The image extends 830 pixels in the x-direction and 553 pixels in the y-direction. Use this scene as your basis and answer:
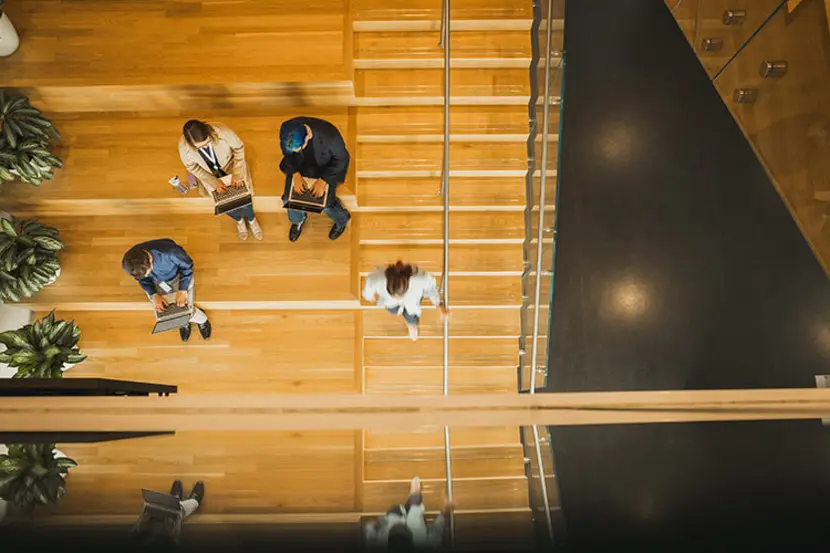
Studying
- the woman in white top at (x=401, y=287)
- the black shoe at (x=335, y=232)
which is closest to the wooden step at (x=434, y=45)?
the black shoe at (x=335, y=232)

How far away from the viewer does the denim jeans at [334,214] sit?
13.9 feet

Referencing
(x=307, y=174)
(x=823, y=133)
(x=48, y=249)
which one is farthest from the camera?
(x=48, y=249)

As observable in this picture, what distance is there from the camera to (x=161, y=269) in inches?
147

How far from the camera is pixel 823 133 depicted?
10.6ft

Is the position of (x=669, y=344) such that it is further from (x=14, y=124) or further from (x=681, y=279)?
(x=14, y=124)

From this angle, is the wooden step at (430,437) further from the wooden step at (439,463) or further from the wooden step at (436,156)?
the wooden step at (436,156)

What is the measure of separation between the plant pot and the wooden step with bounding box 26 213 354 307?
4.23 feet

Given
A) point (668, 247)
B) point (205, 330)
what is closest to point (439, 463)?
point (205, 330)

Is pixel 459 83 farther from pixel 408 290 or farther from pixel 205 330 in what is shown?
pixel 205 330

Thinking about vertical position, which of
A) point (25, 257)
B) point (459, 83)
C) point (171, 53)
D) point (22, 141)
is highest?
point (171, 53)

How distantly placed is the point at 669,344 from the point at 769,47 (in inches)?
102

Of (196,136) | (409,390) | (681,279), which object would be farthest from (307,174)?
(681,279)

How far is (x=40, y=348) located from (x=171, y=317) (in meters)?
0.89

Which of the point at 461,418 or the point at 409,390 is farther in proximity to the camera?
the point at 409,390
